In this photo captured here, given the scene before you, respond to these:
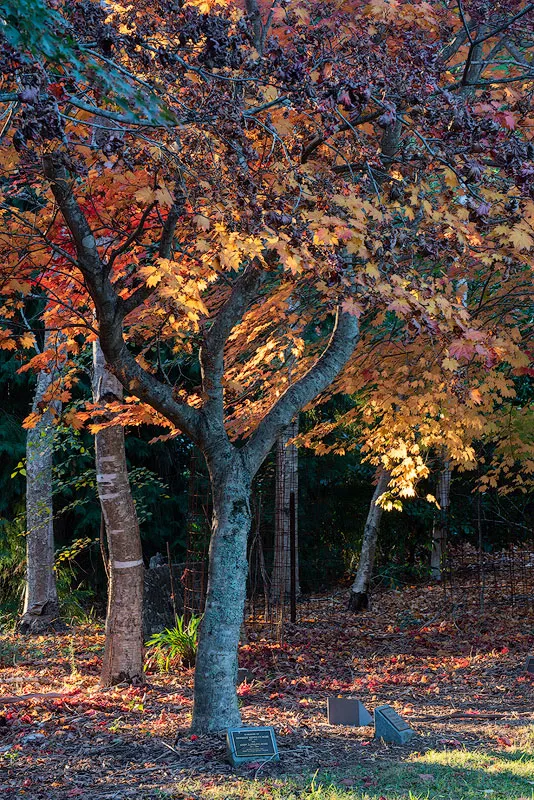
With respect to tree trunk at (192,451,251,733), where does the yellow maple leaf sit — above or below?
above

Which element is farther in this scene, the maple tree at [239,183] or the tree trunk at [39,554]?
the tree trunk at [39,554]

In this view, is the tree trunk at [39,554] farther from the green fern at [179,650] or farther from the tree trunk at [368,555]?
the tree trunk at [368,555]

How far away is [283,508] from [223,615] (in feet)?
19.4

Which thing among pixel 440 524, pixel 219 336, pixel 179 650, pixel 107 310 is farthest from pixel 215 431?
pixel 440 524

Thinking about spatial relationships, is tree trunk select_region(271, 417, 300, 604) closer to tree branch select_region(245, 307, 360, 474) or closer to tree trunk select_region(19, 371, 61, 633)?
tree trunk select_region(19, 371, 61, 633)

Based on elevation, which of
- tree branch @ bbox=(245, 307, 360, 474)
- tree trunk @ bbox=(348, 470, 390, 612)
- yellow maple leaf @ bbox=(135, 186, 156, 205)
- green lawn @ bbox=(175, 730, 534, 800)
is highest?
yellow maple leaf @ bbox=(135, 186, 156, 205)

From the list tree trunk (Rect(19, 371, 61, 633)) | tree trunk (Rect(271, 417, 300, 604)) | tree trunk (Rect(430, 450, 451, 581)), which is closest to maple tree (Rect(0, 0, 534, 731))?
tree trunk (Rect(271, 417, 300, 604))

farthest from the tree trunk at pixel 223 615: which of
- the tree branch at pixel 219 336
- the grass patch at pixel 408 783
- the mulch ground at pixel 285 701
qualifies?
the grass patch at pixel 408 783

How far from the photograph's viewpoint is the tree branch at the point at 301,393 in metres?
5.90

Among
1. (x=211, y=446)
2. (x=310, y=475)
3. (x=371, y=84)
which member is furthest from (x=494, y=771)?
(x=310, y=475)

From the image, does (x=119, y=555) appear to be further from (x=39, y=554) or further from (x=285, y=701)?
(x=39, y=554)

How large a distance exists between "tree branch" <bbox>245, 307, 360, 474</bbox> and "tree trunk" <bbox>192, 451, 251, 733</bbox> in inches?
12.0

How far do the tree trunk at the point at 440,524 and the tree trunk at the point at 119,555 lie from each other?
6.81 m

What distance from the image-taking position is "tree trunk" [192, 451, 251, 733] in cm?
540
